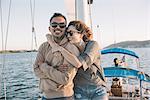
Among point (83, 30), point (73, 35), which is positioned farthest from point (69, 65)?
point (83, 30)

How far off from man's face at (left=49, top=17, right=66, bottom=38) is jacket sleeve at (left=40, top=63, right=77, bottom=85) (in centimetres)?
36

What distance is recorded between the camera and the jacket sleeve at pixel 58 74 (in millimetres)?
2906

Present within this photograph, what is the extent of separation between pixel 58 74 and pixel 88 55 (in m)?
0.38

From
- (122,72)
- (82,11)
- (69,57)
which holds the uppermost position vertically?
(82,11)

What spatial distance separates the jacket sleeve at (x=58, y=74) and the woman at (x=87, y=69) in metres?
0.17

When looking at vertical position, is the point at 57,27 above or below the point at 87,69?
above

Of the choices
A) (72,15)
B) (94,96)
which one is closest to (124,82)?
(72,15)

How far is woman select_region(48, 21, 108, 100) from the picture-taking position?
3.05 metres

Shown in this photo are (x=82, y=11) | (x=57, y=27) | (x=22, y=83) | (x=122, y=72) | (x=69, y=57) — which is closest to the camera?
(x=69, y=57)

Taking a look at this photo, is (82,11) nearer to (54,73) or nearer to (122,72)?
(54,73)

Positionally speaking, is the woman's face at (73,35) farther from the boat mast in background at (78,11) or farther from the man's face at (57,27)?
the boat mast in background at (78,11)

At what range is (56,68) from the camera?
9.75ft

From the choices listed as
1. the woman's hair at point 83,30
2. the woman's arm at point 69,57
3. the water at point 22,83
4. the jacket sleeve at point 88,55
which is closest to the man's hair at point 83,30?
the woman's hair at point 83,30

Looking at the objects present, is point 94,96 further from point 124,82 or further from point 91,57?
point 124,82
